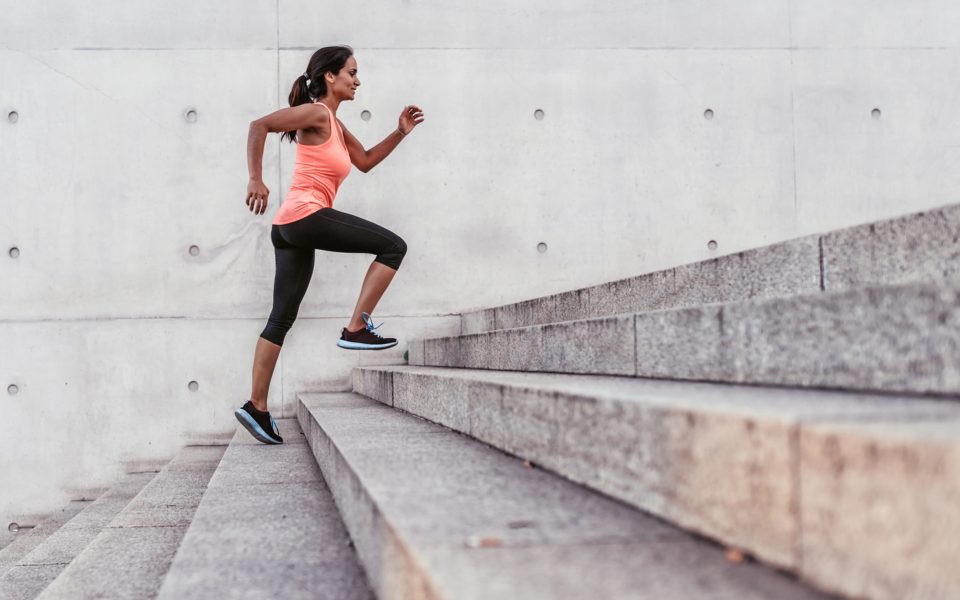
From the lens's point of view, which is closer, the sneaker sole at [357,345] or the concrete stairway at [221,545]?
the concrete stairway at [221,545]

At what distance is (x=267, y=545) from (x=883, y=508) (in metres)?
1.59

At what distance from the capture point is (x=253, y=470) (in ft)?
10.8

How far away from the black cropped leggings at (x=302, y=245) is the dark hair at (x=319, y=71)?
47cm

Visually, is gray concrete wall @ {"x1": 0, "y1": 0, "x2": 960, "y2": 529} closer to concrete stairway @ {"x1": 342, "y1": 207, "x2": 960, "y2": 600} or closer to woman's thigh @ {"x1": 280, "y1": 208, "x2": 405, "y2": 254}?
woman's thigh @ {"x1": 280, "y1": 208, "x2": 405, "y2": 254}

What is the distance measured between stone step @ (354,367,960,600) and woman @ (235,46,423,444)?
2219 millimetres

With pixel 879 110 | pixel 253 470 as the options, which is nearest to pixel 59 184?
pixel 253 470

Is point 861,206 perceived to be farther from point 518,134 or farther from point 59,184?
point 59,184

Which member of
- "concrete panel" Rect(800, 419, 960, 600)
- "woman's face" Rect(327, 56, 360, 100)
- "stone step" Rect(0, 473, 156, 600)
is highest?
"woman's face" Rect(327, 56, 360, 100)

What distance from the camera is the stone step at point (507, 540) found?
1.09m

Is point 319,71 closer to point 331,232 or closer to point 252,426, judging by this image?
point 331,232

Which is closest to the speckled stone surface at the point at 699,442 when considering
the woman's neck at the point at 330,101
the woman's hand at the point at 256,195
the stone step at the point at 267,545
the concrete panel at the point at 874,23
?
the stone step at the point at 267,545

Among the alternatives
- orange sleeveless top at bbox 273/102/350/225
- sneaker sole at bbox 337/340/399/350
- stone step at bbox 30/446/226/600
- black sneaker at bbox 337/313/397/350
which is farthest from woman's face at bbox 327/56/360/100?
stone step at bbox 30/446/226/600

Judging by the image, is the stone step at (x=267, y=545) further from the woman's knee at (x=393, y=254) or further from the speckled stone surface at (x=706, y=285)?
the speckled stone surface at (x=706, y=285)

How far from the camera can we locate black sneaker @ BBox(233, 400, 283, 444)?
13.1ft
